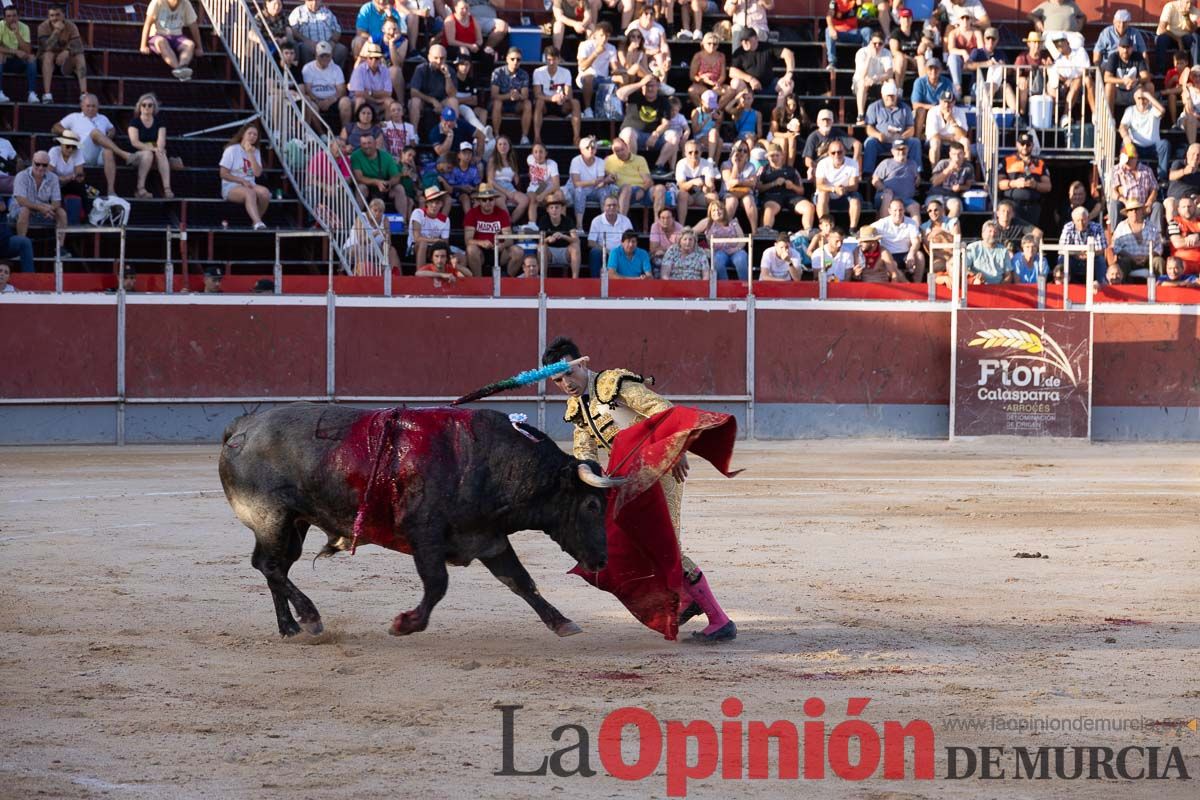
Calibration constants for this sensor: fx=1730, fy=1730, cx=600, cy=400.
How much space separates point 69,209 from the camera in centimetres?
1619

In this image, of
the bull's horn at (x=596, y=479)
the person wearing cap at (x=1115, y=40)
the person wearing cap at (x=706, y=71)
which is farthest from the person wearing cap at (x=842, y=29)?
the bull's horn at (x=596, y=479)

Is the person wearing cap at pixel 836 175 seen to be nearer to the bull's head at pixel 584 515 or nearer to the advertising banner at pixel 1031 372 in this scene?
the advertising banner at pixel 1031 372

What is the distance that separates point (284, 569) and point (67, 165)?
10.3 meters

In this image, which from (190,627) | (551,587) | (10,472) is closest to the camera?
(190,627)

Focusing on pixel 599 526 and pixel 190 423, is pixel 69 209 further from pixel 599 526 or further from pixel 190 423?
pixel 599 526

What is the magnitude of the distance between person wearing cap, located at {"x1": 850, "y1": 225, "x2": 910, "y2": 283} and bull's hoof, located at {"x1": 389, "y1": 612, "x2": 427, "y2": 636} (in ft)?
35.6

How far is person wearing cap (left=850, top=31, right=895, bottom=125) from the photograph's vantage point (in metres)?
19.5

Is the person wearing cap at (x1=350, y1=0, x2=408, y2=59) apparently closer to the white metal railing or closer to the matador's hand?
the white metal railing

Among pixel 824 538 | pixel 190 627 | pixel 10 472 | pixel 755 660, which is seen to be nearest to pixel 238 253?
pixel 10 472

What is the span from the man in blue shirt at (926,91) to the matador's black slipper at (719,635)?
13.2 m

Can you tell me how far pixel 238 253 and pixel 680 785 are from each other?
12.9m

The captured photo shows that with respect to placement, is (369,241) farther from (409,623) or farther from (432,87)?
(409,623)

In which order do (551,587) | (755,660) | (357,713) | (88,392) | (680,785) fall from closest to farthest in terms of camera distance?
(680,785) < (357,713) < (755,660) < (551,587) < (88,392)

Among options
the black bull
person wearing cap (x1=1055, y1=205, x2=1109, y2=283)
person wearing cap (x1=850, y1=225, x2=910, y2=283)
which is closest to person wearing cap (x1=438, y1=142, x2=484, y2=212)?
person wearing cap (x1=850, y1=225, x2=910, y2=283)
